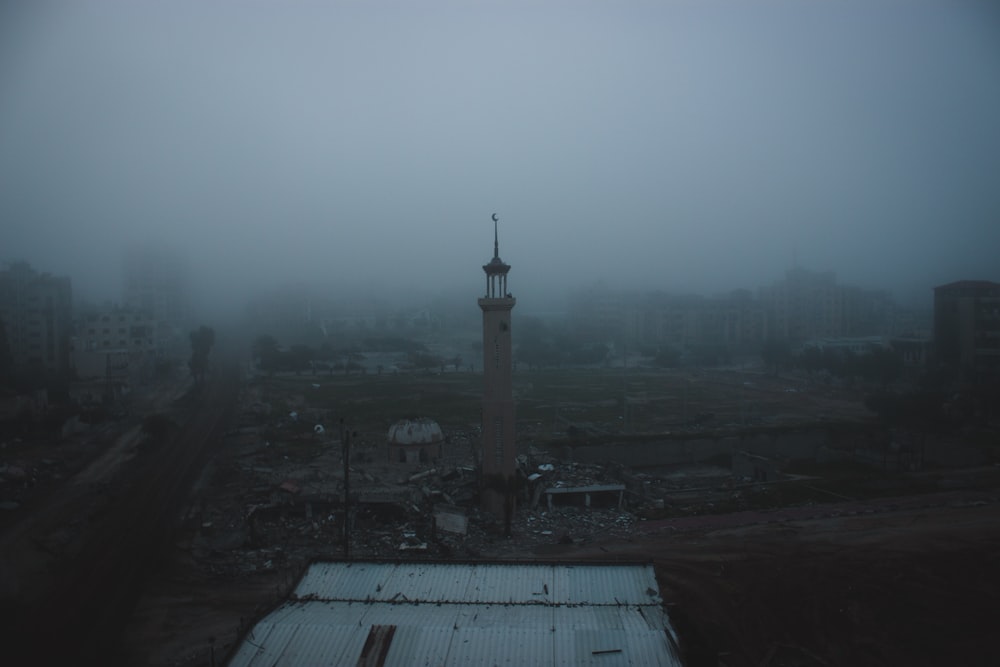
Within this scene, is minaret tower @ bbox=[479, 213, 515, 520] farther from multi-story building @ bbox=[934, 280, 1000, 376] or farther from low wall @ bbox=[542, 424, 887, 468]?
multi-story building @ bbox=[934, 280, 1000, 376]

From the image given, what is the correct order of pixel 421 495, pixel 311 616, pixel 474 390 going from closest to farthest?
pixel 311 616
pixel 421 495
pixel 474 390

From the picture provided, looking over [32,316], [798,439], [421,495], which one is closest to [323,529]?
[421,495]

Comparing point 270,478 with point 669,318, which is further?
point 669,318

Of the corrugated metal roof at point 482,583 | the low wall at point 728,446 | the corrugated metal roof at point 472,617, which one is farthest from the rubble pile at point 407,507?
the corrugated metal roof at point 472,617

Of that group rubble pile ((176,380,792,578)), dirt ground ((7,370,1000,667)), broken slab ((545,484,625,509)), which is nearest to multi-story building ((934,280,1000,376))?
dirt ground ((7,370,1000,667))

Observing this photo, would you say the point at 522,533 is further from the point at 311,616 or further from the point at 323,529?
the point at 311,616

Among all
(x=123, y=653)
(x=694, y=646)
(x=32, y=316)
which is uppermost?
(x=32, y=316)

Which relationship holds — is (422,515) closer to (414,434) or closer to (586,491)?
(586,491)

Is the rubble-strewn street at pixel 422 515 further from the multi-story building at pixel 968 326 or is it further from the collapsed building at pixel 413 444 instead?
the multi-story building at pixel 968 326

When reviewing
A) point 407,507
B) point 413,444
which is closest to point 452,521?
point 407,507
